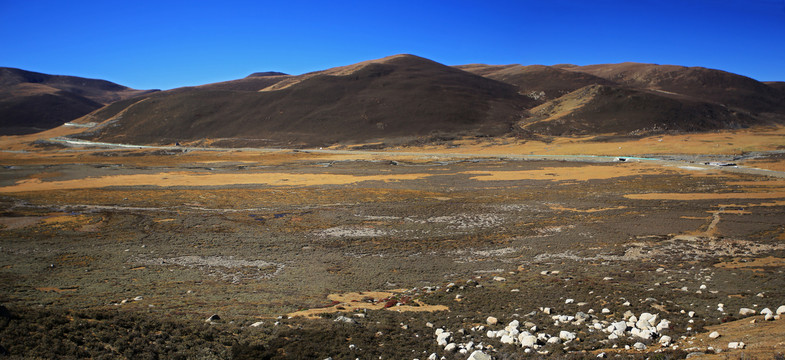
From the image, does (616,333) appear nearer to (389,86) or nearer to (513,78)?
(389,86)

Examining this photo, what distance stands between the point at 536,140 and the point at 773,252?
6879 centimetres

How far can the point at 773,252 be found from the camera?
15.4m

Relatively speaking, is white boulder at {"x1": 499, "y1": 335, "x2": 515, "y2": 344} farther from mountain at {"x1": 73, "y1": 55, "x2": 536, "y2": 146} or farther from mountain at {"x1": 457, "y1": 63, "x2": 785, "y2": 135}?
mountain at {"x1": 73, "y1": 55, "x2": 536, "y2": 146}

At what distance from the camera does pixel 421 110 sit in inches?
4454

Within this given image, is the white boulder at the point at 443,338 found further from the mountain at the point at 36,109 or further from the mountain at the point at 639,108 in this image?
the mountain at the point at 36,109

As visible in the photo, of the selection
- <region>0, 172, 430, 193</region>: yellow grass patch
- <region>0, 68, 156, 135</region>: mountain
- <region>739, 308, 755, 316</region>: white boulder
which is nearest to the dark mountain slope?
<region>0, 68, 156, 135</region>: mountain

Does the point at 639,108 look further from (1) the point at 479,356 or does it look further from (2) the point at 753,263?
(1) the point at 479,356

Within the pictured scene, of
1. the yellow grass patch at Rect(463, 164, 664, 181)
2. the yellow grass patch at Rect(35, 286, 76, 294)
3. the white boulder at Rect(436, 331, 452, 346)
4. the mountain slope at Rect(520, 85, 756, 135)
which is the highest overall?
the mountain slope at Rect(520, 85, 756, 135)

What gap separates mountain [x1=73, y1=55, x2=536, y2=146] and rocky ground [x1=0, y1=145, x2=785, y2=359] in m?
69.7

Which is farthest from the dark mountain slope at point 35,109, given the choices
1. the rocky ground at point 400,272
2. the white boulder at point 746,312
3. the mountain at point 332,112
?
the white boulder at point 746,312

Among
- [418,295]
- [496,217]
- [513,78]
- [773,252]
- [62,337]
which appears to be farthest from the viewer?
[513,78]

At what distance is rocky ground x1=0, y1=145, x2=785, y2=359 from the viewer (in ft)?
28.5

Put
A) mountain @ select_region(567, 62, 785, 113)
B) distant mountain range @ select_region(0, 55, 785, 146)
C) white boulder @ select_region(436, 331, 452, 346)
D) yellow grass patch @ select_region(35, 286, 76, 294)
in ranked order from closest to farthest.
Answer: white boulder @ select_region(436, 331, 452, 346), yellow grass patch @ select_region(35, 286, 76, 294), distant mountain range @ select_region(0, 55, 785, 146), mountain @ select_region(567, 62, 785, 113)

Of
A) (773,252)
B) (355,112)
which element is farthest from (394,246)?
(355,112)
